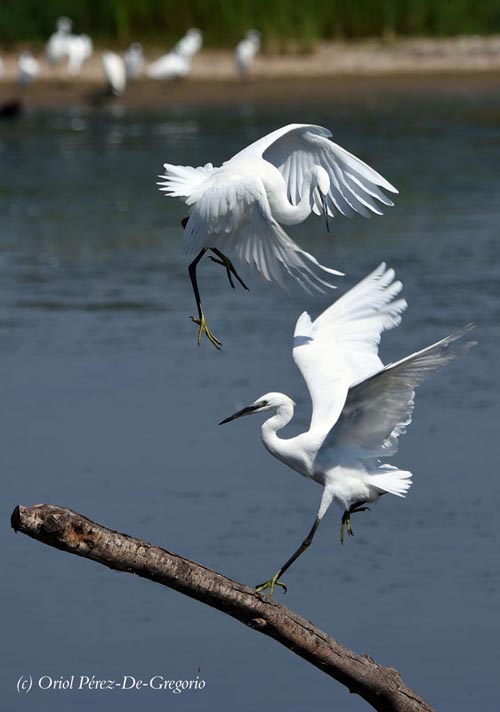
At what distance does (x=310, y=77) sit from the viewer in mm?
30812

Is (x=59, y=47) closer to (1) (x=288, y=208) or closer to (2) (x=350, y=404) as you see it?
(1) (x=288, y=208)

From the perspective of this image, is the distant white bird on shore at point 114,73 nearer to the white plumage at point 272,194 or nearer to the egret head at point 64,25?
the egret head at point 64,25

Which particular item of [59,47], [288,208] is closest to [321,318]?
[288,208]

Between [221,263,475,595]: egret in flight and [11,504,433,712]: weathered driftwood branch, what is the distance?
103 centimetres

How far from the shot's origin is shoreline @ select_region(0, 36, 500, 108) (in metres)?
30.3

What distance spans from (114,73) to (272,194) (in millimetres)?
22200

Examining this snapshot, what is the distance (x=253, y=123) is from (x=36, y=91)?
6626mm

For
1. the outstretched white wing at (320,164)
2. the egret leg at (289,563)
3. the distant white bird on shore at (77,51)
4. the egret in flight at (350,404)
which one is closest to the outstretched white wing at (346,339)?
the egret in flight at (350,404)

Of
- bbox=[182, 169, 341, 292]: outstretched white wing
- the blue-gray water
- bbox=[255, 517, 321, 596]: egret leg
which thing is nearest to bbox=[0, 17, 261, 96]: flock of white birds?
the blue-gray water

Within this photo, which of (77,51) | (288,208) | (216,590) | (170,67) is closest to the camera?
(216,590)

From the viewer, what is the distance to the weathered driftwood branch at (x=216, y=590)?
5199mm

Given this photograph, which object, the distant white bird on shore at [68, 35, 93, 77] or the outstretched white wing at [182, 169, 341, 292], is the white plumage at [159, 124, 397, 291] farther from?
the distant white bird on shore at [68, 35, 93, 77]

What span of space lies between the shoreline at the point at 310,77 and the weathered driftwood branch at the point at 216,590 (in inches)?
949

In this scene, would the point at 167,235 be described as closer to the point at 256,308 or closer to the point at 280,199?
the point at 256,308
